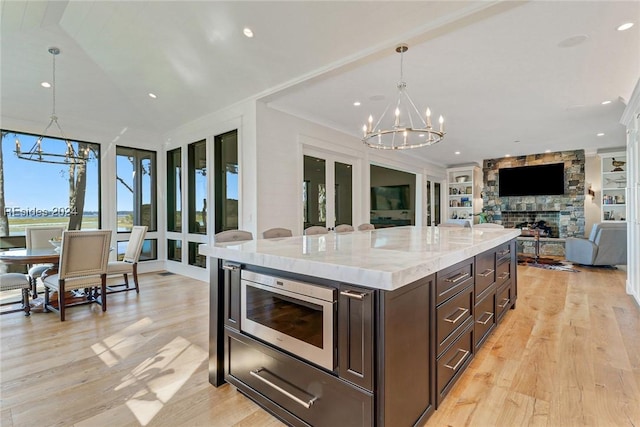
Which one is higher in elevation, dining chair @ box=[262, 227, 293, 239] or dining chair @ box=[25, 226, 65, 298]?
dining chair @ box=[262, 227, 293, 239]

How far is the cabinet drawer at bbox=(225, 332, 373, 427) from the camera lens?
4.44 feet

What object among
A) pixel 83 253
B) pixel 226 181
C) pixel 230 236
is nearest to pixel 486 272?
pixel 230 236

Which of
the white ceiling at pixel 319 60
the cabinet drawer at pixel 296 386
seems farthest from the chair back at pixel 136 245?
the cabinet drawer at pixel 296 386

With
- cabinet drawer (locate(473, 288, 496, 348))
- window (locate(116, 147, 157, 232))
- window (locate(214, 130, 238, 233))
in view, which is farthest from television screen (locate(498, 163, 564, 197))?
window (locate(116, 147, 157, 232))

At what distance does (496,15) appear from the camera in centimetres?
255

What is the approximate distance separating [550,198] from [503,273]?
731 cm

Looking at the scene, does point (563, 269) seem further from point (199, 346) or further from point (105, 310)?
point (105, 310)

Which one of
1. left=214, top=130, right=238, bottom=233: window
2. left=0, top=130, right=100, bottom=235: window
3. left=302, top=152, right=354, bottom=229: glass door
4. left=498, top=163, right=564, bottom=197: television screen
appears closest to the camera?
left=0, top=130, right=100, bottom=235: window

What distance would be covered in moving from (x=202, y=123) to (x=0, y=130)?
2.89m

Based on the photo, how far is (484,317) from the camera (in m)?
2.48

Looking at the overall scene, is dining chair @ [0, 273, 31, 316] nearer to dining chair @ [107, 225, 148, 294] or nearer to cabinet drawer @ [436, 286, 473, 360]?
dining chair @ [107, 225, 148, 294]

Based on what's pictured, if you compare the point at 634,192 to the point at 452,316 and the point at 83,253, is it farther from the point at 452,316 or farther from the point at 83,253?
the point at 83,253

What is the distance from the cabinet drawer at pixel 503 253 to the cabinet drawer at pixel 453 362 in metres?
0.98

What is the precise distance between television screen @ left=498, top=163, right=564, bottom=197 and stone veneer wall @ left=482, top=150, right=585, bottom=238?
124 millimetres
